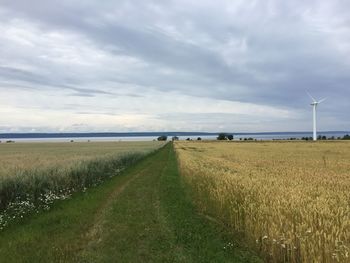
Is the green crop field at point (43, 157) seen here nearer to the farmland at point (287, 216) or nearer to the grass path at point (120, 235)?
the grass path at point (120, 235)

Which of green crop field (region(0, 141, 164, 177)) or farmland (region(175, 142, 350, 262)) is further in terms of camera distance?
green crop field (region(0, 141, 164, 177))

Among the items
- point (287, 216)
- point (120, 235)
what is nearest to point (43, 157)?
point (120, 235)

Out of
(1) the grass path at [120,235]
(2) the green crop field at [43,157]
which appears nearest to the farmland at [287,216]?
(1) the grass path at [120,235]

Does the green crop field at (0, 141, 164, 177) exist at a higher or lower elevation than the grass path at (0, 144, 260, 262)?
higher

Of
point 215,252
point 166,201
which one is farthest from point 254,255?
point 166,201

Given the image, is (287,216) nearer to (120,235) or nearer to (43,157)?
(120,235)

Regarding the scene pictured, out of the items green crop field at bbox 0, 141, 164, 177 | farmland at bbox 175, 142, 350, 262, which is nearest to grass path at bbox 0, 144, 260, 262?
farmland at bbox 175, 142, 350, 262

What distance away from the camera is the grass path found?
9859mm

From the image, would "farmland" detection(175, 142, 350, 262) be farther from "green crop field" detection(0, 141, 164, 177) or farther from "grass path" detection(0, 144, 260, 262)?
"green crop field" detection(0, 141, 164, 177)

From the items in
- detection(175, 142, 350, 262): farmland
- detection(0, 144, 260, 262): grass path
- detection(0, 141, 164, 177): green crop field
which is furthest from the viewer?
detection(0, 141, 164, 177): green crop field

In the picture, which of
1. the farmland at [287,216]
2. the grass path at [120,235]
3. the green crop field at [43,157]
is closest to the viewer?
the farmland at [287,216]

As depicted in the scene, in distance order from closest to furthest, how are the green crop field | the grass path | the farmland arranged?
the farmland, the grass path, the green crop field

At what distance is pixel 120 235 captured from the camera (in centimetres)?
1202

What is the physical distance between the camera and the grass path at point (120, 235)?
9.86 m
